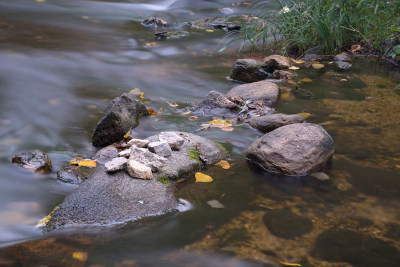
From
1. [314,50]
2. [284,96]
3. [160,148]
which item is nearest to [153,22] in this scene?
[314,50]

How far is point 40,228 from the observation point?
242 centimetres

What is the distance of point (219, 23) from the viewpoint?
8781mm

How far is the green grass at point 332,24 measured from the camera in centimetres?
626

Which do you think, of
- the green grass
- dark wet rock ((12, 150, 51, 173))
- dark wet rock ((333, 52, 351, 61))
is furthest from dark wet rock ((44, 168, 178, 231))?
dark wet rock ((333, 52, 351, 61))

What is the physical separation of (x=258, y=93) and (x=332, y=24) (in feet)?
7.86

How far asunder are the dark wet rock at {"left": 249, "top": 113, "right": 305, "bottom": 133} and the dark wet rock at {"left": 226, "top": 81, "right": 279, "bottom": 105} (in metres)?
0.67

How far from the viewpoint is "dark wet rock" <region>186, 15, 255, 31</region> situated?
8561mm

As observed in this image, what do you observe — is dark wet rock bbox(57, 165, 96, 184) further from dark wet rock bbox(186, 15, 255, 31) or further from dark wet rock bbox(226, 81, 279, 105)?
dark wet rock bbox(186, 15, 255, 31)

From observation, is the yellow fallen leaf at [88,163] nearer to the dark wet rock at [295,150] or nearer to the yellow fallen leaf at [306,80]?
the dark wet rock at [295,150]

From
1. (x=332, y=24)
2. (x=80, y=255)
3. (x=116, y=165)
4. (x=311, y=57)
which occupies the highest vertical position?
(x=332, y=24)

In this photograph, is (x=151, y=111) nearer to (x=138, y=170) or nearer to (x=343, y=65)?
(x=138, y=170)

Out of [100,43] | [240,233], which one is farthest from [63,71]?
[240,233]

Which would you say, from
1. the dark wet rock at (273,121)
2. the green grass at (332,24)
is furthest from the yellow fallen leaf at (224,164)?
the green grass at (332,24)

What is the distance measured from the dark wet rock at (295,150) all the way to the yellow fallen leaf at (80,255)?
59.7 inches
